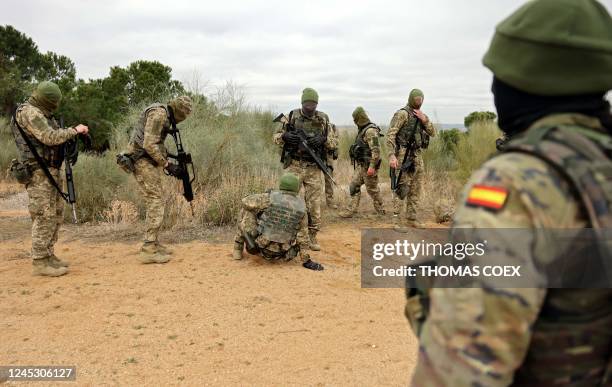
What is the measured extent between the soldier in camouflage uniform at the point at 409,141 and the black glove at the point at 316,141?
1.26 m

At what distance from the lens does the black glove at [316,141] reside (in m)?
6.19

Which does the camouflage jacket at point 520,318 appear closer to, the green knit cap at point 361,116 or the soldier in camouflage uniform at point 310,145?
the soldier in camouflage uniform at point 310,145

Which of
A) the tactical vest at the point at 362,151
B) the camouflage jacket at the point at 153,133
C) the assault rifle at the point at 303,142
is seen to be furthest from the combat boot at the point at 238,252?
the tactical vest at the point at 362,151

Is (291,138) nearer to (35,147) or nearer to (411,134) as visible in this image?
(411,134)

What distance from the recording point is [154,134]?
5.16 metres

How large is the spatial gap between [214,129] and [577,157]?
919 centimetres

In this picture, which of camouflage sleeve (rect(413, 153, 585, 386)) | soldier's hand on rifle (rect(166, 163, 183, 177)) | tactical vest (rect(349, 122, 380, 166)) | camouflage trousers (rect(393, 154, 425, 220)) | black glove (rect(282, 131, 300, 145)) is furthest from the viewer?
tactical vest (rect(349, 122, 380, 166))

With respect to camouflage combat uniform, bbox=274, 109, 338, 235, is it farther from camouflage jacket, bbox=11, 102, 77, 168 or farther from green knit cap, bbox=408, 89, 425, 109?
camouflage jacket, bbox=11, 102, 77, 168

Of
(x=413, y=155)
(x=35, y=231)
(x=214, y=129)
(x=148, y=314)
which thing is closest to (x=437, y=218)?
(x=413, y=155)

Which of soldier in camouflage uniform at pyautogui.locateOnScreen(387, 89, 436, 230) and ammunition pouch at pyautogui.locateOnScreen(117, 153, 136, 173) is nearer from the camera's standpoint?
ammunition pouch at pyautogui.locateOnScreen(117, 153, 136, 173)

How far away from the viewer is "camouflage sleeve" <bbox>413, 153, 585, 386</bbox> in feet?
2.88

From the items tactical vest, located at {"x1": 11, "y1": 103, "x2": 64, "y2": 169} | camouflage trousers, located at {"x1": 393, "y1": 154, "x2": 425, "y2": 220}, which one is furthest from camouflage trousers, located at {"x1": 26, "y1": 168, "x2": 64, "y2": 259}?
camouflage trousers, located at {"x1": 393, "y1": 154, "x2": 425, "y2": 220}

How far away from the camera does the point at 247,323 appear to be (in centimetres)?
385

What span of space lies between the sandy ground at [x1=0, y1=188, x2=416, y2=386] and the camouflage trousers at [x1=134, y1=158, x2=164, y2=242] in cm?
48
